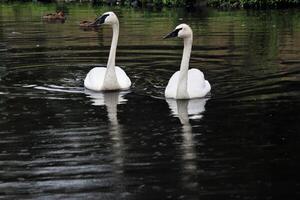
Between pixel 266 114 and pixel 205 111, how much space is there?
46.9 inches

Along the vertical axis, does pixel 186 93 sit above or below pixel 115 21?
below

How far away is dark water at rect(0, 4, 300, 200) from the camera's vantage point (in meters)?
8.90

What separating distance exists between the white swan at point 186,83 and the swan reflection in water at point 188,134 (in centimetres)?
18

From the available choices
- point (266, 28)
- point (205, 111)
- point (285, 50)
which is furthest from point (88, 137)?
point (266, 28)

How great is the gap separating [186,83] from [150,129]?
3095mm

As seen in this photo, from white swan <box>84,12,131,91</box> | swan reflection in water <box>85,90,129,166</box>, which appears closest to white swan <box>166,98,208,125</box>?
swan reflection in water <box>85,90,129,166</box>

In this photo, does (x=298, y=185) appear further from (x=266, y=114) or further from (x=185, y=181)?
(x=266, y=114)

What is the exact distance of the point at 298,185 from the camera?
8.74 m

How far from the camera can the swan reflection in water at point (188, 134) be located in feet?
30.0

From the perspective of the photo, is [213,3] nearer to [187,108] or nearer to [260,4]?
[260,4]

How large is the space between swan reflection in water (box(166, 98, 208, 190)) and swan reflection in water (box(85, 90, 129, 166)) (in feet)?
3.16

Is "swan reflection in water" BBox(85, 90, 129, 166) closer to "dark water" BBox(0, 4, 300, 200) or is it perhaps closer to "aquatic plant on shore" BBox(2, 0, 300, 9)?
"dark water" BBox(0, 4, 300, 200)

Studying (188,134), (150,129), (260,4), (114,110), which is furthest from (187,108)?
(260,4)

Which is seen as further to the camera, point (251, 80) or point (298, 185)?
point (251, 80)
